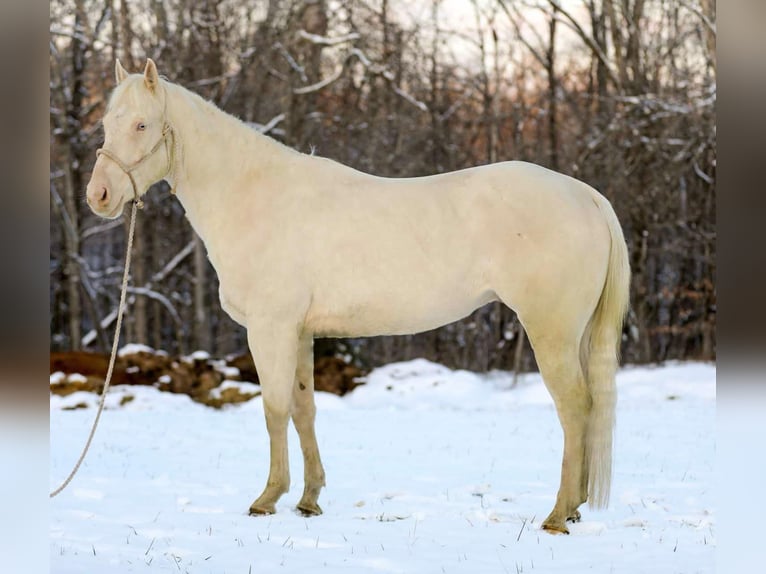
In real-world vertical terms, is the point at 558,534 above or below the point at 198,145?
below

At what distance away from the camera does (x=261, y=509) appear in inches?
151

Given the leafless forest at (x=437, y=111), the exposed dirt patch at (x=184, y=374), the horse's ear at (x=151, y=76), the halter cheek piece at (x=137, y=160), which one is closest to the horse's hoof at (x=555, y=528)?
the halter cheek piece at (x=137, y=160)

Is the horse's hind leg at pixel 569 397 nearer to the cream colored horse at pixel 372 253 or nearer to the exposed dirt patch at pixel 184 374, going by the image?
the cream colored horse at pixel 372 253

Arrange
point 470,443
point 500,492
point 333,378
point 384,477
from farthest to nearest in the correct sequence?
point 333,378, point 470,443, point 384,477, point 500,492

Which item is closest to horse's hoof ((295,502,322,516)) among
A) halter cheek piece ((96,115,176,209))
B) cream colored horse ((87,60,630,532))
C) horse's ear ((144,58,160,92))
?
cream colored horse ((87,60,630,532))

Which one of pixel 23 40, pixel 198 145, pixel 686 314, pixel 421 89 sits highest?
pixel 421 89

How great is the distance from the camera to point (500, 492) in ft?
14.4

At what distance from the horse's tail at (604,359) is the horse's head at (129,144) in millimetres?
2225

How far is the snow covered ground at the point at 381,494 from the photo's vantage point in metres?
3.05

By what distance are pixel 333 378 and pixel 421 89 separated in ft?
17.0

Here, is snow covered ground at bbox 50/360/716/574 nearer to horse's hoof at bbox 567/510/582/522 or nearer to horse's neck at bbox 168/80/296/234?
horse's hoof at bbox 567/510/582/522

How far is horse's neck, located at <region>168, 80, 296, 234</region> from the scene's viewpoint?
400 centimetres

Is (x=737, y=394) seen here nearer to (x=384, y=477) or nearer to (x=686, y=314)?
(x=384, y=477)

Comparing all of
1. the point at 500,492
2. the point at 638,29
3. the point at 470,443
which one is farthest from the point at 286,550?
the point at 638,29
